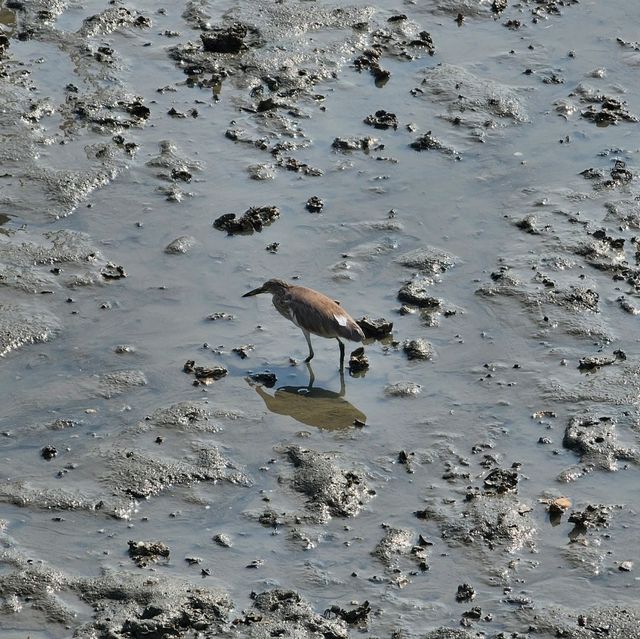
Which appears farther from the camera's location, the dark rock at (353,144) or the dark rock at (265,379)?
the dark rock at (353,144)

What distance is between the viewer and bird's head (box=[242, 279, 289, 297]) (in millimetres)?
11438

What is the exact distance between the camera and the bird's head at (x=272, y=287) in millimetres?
11438

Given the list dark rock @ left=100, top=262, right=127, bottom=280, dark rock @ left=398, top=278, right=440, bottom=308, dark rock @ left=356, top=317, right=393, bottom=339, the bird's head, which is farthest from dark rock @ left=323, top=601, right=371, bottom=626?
dark rock @ left=100, top=262, right=127, bottom=280

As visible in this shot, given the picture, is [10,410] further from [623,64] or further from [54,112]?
[623,64]

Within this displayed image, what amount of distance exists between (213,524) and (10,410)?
6.85ft

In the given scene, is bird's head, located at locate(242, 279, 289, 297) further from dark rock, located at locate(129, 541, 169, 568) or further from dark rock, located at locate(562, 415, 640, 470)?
dark rock, located at locate(129, 541, 169, 568)

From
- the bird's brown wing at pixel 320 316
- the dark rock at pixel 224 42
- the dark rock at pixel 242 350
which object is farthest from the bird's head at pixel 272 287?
the dark rock at pixel 224 42

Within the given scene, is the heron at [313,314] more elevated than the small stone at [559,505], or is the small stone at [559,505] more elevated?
the heron at [313,314]

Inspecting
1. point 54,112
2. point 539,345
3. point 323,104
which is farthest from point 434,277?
point 54,112

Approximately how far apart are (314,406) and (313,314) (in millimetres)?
791

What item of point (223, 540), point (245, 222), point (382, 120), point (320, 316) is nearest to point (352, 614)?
point (223, 540)

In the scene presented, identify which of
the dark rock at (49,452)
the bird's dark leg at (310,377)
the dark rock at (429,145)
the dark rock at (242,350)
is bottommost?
the dark rock at (49,452)

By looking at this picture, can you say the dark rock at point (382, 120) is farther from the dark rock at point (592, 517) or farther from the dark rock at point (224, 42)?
the dark rock at point (592, 517)

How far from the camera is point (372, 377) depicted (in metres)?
11.1
